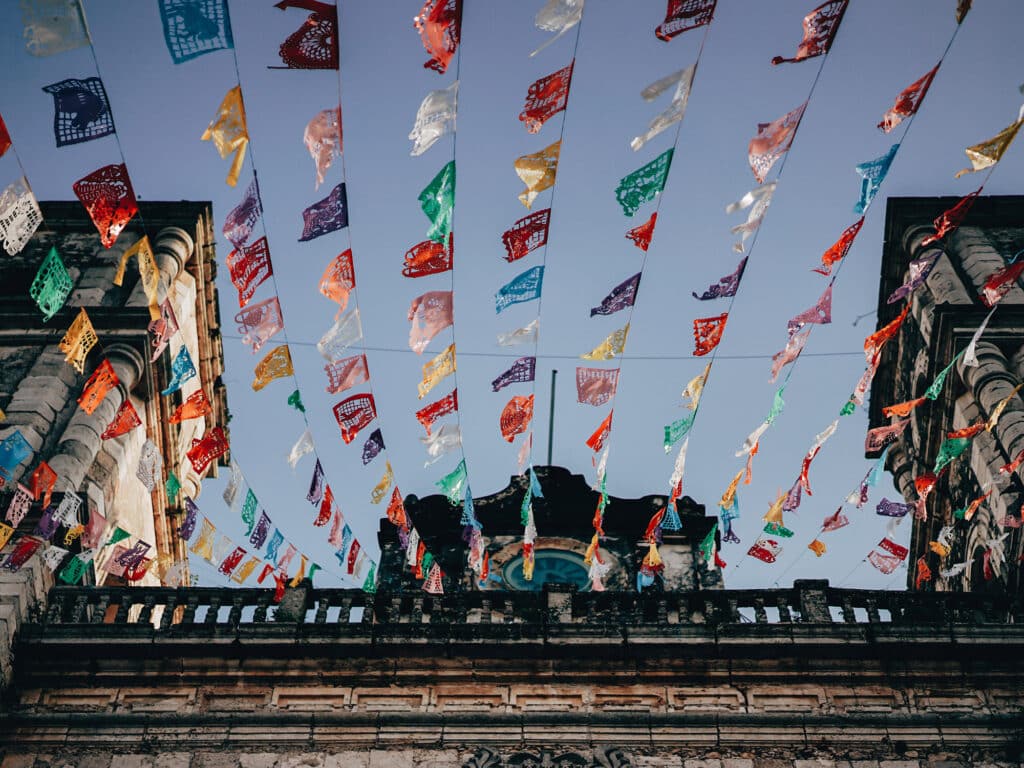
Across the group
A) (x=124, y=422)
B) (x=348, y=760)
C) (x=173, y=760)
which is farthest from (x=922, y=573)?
(x=124, y=422)

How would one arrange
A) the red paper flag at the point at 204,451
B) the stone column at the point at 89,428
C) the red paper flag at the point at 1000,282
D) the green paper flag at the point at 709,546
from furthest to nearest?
the green paper flag at the point at 709,546 < the stone column at the point at 89,428 < the red paper flag at the point at 204,451 < the red paper flag at the point at 1000,282

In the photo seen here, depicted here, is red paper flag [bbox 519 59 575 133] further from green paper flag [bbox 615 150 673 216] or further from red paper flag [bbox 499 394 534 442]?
red paper flag [bbox 499 394 534 442]

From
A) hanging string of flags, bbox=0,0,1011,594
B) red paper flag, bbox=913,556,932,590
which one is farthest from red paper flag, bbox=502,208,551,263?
red paper flag, bbox=913,556,932,590

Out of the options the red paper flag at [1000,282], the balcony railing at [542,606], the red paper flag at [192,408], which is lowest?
the balcony railing at [542,606]

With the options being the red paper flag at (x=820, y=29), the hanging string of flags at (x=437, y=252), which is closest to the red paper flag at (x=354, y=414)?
the hanging string of flags at (x=437, y=252)

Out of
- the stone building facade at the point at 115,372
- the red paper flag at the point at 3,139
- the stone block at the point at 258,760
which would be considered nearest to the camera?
the red paper flag at the point at 3,139

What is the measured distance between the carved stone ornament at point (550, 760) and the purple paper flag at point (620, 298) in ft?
16.2

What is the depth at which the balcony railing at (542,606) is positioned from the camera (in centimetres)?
1212

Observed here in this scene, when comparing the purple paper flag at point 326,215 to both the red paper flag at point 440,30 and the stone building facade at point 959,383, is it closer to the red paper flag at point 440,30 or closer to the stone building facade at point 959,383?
the red paper flag at point 440,30

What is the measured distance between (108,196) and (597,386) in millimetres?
6222

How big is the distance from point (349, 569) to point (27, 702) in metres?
4.30

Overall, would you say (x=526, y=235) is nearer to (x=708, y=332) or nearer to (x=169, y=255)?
(x=708, y=332)

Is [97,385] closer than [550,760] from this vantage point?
No

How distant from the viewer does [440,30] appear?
10.2 metres
